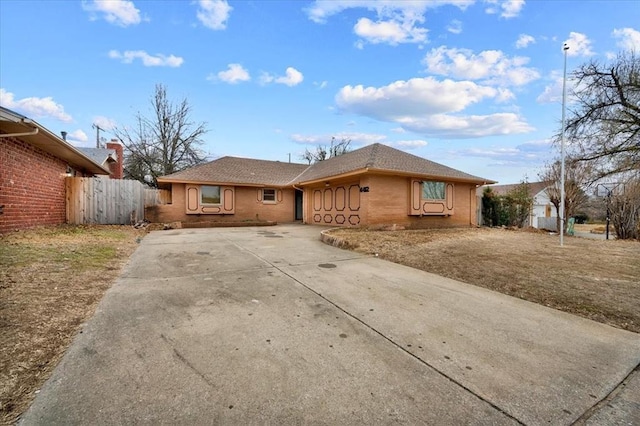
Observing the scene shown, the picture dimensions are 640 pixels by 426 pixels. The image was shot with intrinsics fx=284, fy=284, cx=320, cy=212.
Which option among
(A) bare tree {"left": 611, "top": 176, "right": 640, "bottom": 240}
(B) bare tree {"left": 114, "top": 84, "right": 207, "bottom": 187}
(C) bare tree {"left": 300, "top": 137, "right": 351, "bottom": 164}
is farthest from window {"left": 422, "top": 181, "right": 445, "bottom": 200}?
(C) bare tree {"left": 300, "top": 137, "right": 351, "bottom": 164}

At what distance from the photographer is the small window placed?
1755cm

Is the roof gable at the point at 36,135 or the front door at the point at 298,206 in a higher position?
the roof gable at the point at 36,135

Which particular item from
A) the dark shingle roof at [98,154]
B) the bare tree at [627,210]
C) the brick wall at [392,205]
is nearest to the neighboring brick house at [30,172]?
the dark shingle roof at [98,154]

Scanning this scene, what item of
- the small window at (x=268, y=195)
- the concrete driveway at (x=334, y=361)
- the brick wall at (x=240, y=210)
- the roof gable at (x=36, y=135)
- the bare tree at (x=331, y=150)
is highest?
the bare tree at (x=331, y=150)

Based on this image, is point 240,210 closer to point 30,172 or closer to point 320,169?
point 320,169

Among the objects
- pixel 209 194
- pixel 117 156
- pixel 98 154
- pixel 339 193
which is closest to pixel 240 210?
pixel 209 194

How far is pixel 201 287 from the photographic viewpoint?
4129mm

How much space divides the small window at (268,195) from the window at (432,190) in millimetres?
9011

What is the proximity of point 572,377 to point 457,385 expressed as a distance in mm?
942

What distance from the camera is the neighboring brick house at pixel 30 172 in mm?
6902

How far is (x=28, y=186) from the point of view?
834 centimetres

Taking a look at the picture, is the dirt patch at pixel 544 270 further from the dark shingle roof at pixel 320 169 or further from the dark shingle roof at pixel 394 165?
the dark shingle roof at pixel 320 169

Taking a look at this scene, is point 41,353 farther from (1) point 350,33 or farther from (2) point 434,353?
(1) point 350,33

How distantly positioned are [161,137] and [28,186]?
18769mm
